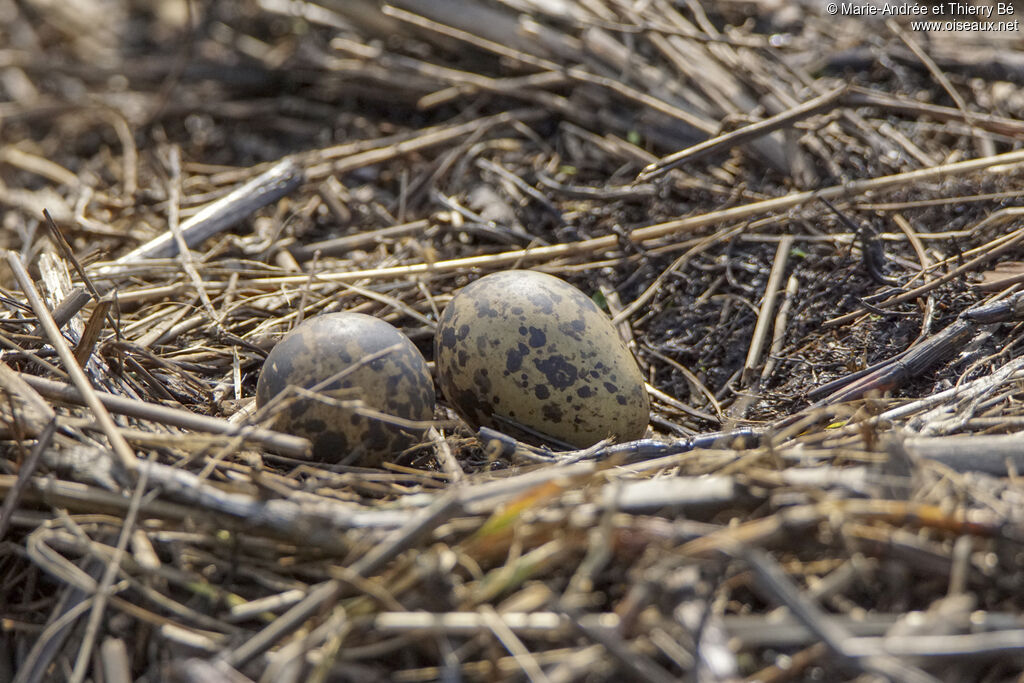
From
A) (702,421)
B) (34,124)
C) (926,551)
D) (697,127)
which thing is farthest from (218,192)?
(926,551)

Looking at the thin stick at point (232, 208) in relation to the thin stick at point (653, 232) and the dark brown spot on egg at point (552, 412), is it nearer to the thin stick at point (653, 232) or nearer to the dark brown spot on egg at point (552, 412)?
the thin stick at point (653, 232)

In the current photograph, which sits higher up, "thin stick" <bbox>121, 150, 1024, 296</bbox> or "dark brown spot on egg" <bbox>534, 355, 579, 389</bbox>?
"thin stick" <bbox>121, 150, 1024, 296</bbox>

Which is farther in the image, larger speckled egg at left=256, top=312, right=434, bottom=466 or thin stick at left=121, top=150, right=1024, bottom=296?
thin stick at left=121, top=150, right=1024, bottom=296

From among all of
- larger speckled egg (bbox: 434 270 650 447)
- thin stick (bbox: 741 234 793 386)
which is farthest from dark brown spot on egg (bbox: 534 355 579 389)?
thin stick (bbox: 741 234 793 386)

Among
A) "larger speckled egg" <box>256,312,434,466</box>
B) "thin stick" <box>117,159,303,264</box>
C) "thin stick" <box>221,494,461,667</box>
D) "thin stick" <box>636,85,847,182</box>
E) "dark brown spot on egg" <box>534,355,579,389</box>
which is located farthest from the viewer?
"thin stick" <box>117,159,303,264</box>

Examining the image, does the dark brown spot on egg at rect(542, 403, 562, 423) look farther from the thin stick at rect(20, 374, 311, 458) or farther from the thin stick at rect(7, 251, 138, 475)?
the thin stick at rect(7, 251, 138, 475)

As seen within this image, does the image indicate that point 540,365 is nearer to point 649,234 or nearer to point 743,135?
point 649,234

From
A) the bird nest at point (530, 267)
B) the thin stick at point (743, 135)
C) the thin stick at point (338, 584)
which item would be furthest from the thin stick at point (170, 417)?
the thin stick at point (743, 135)
